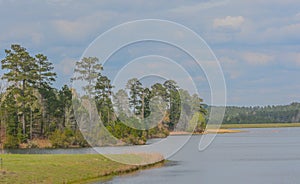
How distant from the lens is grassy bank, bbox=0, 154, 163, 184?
136 feet

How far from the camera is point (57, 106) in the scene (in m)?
108

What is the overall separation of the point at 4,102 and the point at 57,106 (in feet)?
34.7

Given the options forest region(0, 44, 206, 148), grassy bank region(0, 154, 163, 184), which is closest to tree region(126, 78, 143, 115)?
forest region(0, 44, 206, 148)

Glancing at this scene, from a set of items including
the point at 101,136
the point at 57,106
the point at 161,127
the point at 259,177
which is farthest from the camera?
the point at 161,127

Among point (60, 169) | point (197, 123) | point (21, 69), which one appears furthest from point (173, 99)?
point (60, 169)

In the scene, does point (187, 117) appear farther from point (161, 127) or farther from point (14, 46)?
point (14, 46)

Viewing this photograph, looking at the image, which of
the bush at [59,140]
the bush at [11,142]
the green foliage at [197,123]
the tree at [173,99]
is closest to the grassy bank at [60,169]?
the bush at [11,142]

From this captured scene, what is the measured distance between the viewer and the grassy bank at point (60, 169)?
136 ft

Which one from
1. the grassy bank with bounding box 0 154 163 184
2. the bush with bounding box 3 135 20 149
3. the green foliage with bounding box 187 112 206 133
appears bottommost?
the grassy bank with bounding box 0 154 163 184

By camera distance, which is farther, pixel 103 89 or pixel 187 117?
pixel 187 117

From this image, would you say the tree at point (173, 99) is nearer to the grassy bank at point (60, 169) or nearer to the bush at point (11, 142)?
the bush at point (11, 142)

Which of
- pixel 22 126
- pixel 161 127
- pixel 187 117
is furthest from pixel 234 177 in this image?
pixel 187 117

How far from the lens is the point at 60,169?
155ft

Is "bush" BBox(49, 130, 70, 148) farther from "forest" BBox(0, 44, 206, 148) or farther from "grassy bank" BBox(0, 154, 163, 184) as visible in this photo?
"grassy bank" BBox(0, 154, 163, 184)
